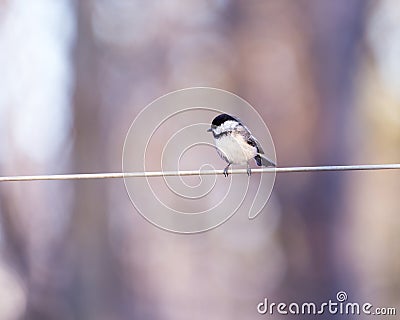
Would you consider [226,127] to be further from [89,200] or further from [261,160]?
[89,200]

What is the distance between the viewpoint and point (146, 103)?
2.43m

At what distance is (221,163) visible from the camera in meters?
2.21

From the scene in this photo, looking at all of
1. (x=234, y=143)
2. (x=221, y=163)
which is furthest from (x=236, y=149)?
(x=221, y=163)

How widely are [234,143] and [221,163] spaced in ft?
3.53

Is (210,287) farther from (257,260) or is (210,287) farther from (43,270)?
(43,270)

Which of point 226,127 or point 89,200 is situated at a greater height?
point 89,200

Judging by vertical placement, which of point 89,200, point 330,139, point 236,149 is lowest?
point 236,149

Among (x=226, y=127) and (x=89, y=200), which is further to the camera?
(x=89, y=200)

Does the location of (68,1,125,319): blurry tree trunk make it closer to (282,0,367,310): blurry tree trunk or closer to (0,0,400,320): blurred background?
(0,0,400,320): blurred background

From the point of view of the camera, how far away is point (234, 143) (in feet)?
3.71

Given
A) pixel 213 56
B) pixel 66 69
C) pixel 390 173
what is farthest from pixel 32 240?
pixel 390 173

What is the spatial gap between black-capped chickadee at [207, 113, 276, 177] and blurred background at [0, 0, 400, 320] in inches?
43.2

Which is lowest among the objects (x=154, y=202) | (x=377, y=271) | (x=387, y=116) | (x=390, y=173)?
(x=377, y=271)

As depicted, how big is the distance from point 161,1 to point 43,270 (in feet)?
3.64
